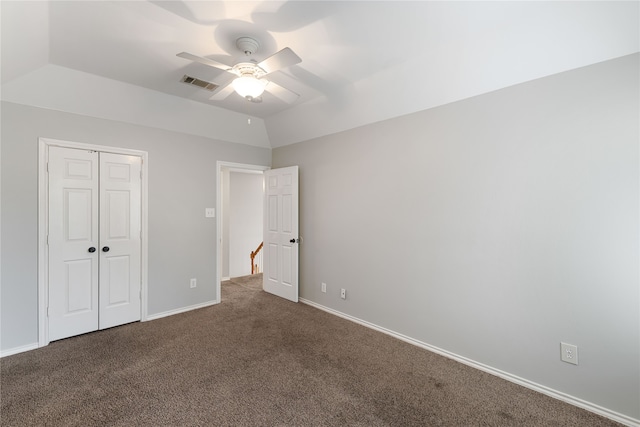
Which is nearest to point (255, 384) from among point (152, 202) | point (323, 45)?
point (152, 202)

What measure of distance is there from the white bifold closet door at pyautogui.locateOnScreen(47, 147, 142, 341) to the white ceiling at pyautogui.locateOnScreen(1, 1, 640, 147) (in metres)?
0.64

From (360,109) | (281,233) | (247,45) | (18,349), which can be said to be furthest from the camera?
(281,233)

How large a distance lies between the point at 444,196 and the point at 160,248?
3.58 m

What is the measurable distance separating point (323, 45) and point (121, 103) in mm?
2516

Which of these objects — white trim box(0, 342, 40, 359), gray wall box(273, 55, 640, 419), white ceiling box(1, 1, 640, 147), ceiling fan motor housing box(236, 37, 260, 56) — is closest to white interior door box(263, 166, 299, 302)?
gray wall box(273, 55, 640, 419)

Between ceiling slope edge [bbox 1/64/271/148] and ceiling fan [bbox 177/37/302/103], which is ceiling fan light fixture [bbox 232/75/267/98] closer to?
ceiling fan [bbox 177/37/302/103]

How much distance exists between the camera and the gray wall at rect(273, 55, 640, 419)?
6.29 feet

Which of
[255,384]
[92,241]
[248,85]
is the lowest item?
[255,384]

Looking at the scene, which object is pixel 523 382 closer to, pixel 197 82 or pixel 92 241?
pixel 197 82

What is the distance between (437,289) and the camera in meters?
2.81

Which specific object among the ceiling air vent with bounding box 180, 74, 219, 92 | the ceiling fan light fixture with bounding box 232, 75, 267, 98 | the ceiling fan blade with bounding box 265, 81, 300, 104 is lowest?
the ceiling fan light fixture with bounding box 232, 75, 267, 98

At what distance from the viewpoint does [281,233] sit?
14.5ft

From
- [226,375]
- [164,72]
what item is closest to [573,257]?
[226,375]

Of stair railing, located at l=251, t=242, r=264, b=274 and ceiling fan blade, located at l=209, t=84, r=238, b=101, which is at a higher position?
ceiling fan blade, located at l=209, t=84, r=238, b=101
